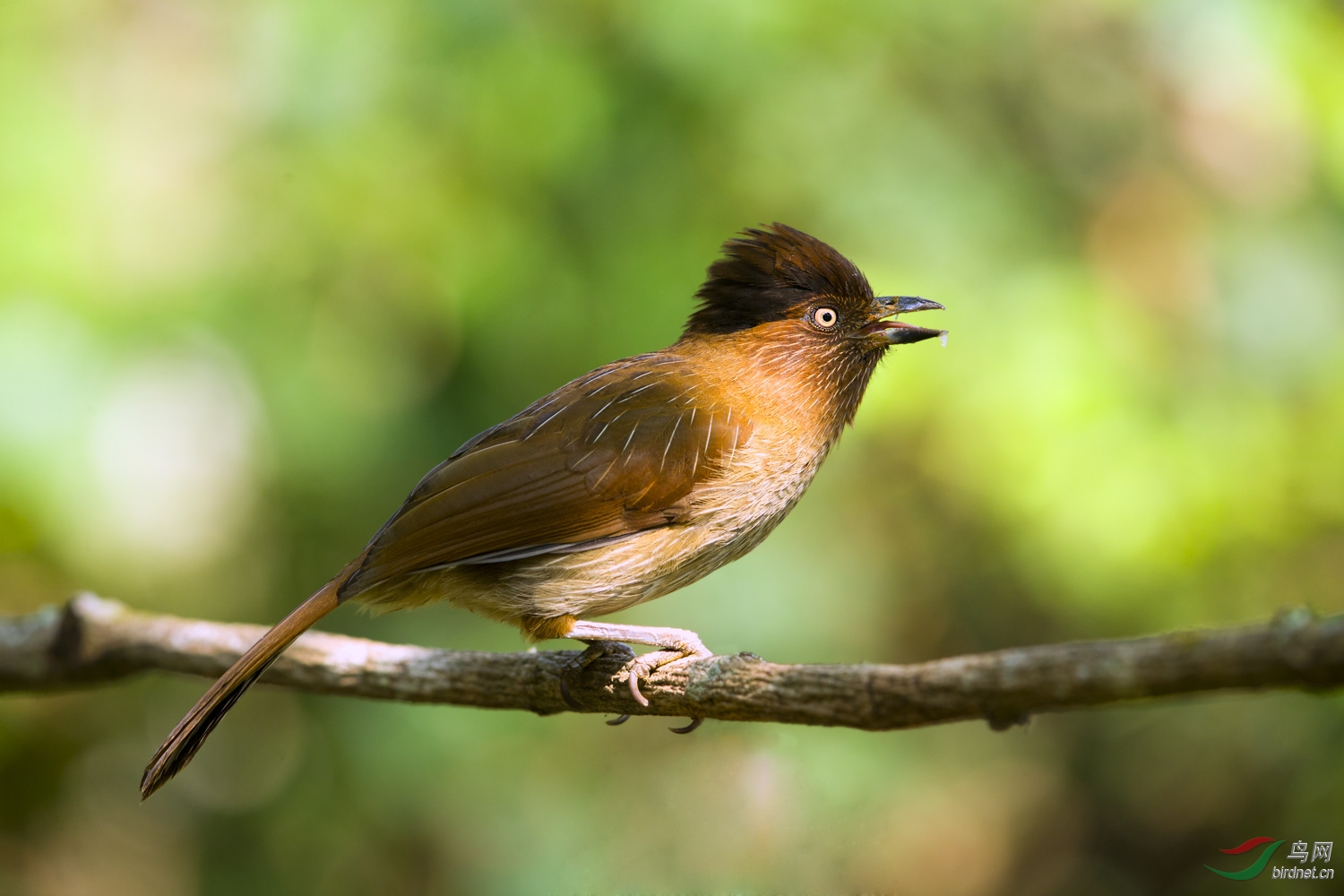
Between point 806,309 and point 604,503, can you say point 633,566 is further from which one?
point 806,309

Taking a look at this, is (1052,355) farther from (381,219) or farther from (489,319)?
(381,219)

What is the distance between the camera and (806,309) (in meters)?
3.77

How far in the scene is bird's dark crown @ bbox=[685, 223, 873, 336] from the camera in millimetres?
3754

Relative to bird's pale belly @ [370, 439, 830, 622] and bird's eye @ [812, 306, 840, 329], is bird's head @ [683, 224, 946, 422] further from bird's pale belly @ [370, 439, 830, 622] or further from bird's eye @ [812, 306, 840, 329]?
bird's pale belly @ [370, 439, 830, 622]

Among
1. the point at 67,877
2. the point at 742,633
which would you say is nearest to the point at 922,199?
the point at 742,633

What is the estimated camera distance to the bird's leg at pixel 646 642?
2.88 m

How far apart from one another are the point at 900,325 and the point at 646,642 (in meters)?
1.34

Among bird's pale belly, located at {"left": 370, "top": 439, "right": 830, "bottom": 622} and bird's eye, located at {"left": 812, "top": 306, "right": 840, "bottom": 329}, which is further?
bird's eye, located at {"left": 812, "top": 306, "right": 840, "bottom": 329}

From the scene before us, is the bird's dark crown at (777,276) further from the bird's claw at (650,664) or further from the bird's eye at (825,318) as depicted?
the bird's claw at (650,664)

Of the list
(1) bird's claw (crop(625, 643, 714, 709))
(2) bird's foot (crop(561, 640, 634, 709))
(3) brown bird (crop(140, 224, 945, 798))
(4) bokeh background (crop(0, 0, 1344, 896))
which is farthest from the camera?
(4) bokeh background (crop(0, 0, 1344, 896))

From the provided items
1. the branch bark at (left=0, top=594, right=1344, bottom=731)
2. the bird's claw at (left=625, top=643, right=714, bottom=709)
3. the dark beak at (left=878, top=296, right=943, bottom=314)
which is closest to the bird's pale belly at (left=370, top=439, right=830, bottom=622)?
the branch bark at (left=0, top=594, right=1344, bottom=731)

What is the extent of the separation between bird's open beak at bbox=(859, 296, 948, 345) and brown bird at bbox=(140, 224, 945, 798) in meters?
0.02

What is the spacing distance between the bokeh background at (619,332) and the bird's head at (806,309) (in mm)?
700

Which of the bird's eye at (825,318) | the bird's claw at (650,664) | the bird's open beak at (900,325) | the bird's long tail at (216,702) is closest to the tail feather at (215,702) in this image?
the bird's long tail at (216,702)
